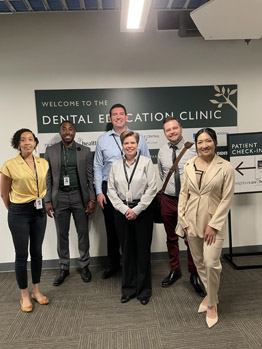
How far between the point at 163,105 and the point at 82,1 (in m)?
1.39

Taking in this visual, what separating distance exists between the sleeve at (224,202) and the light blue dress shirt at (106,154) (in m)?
1.03

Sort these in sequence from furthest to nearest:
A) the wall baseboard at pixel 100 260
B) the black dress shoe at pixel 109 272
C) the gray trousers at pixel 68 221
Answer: the wall baseboard at pixel 100 260 → the black dress shoe at pixel 109 272 → the gray trousers at pixel 68 221

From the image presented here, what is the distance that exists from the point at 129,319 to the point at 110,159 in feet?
5.01

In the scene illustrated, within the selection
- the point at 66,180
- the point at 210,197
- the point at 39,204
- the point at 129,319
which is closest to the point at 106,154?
the point at 66,180

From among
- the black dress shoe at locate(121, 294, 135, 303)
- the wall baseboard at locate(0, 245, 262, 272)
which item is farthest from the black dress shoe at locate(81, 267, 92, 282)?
the black dress shoe at locate(121, 294, 135, 303)

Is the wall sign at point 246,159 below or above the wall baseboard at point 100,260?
above

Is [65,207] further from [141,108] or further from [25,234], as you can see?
[141,108]

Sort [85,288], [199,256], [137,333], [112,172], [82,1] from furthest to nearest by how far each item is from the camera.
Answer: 1. [85,288]
2. [82,1]
3. [112,172]
4. [199,256]
5. [137,333]

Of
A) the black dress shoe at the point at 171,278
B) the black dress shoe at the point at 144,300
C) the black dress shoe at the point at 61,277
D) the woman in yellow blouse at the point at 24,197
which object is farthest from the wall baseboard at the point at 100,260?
the black dress shoe at the point at 144,300

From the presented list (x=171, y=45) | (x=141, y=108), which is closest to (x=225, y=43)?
(x=171, y=45)

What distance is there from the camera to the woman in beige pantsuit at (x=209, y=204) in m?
2.14

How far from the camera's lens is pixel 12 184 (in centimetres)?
241

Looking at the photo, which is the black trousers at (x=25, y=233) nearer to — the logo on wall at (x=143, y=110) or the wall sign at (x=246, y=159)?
the logo on wall at (x=143, y=110)

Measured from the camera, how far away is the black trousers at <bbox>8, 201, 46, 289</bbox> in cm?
238
